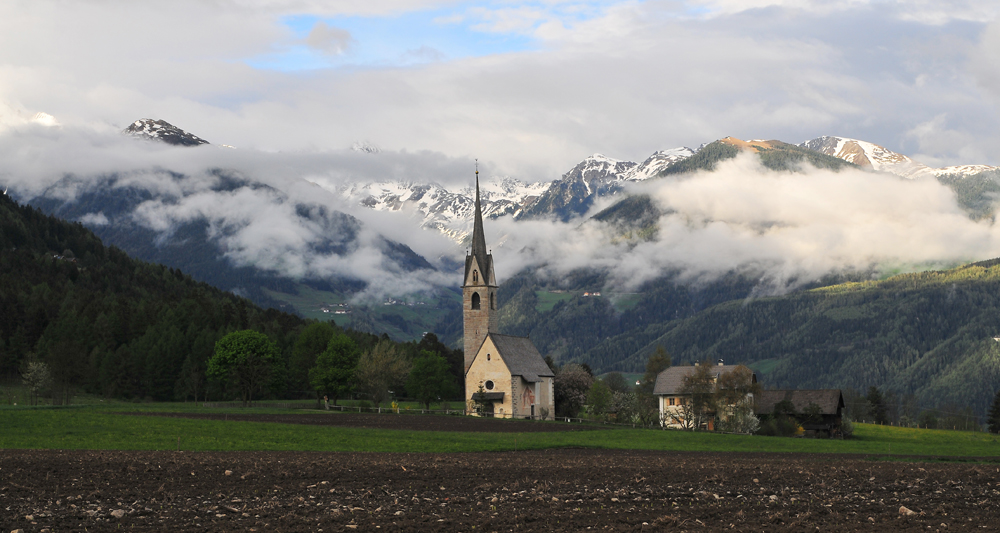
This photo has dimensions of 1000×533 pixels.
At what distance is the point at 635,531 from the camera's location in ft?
75.0

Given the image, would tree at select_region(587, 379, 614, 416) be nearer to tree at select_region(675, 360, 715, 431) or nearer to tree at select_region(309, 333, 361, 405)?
tree at select_region(675, 360, 715, 431)

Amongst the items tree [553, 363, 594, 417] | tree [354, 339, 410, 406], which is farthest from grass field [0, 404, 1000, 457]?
tree [553, 363, 594, 417]

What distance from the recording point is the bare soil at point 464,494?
78.7ft

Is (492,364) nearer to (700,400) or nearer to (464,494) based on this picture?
(700,400)

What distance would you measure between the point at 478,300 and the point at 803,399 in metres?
44.1

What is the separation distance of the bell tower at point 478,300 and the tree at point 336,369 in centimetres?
1574

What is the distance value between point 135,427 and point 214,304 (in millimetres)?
122323

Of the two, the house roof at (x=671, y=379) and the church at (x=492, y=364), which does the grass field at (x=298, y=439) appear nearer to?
the church at (x=492, y=364)

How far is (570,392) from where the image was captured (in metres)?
129

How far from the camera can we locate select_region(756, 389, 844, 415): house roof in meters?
113

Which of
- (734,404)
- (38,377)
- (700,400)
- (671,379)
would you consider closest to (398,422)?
(700,400)

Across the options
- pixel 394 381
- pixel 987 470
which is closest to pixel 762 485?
pixel 987 470

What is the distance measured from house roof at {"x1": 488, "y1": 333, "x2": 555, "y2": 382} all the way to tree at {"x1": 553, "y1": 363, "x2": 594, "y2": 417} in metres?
6.33

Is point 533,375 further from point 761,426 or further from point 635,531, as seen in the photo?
point 635,531
